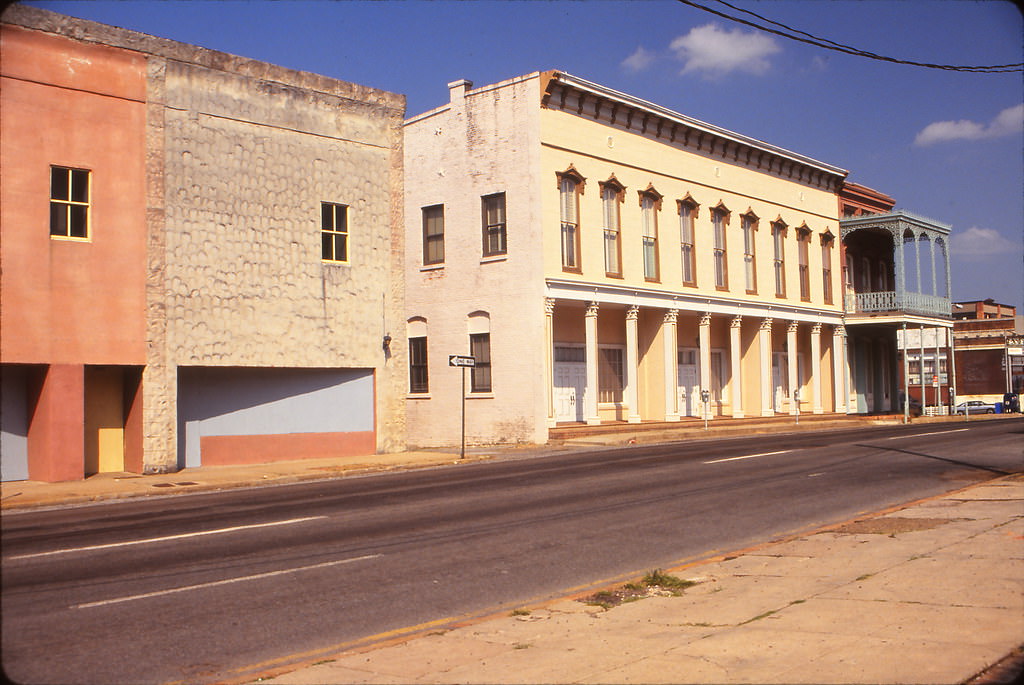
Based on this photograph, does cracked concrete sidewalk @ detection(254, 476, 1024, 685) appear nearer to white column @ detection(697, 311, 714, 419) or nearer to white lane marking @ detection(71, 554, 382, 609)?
white lane marking @ detection(71, 554, 382, 609)

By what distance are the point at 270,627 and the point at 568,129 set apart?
88.5 ft

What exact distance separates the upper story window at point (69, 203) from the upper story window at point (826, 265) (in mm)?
36624

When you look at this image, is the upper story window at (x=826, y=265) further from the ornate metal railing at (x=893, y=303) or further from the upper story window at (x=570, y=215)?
the upper story window at (x=570, y=215)

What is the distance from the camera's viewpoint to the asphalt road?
755 centimetres

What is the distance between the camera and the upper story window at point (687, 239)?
1516 inches

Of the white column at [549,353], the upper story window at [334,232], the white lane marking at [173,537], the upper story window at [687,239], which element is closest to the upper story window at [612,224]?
the white column at [549,353]

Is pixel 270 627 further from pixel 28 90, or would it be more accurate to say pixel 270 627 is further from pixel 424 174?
pixel 424 174

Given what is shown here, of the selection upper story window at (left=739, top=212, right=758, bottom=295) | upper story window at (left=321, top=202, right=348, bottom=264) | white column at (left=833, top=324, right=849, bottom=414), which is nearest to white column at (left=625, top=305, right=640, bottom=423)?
upper story window at (left=739, top=212, right=758, bottom=295)

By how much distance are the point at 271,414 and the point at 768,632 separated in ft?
66.3

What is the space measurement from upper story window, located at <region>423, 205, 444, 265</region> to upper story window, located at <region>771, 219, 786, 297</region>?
17661 millimetres

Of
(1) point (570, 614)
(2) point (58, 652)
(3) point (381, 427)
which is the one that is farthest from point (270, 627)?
(3) point (381, 427)

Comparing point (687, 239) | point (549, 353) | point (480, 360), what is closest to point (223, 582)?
point (549, 353)

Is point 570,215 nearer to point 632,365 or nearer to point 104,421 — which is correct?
point 632,365

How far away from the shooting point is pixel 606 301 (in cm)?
3403
